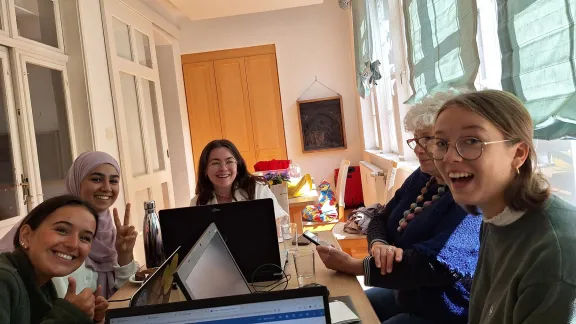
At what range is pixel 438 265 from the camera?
58.7 inches

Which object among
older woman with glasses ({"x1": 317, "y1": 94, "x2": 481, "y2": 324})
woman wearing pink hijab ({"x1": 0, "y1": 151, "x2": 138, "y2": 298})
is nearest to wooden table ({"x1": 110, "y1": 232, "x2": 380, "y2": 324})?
older woman with glasses ({"x1": 317, "y1": 94, "x2": 481, "y2": 324})

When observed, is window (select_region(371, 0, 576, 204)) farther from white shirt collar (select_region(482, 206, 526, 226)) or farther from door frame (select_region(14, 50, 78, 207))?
door frame (select_region(14, 50, 78, 207))

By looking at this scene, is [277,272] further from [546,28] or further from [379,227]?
[546,28]

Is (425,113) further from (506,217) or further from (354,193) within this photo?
(354,193)

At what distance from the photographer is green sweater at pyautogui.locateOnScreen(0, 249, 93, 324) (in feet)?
3.61

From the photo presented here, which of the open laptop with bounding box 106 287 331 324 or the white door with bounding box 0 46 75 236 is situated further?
the white door with bounding box 0 46 75 236

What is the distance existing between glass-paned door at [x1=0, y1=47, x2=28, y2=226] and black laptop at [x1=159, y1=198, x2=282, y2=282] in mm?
1900

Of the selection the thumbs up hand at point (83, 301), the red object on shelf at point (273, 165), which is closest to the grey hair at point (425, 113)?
the thumbs up hand at point (83, 301)

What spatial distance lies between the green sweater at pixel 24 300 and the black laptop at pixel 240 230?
0.47 meters

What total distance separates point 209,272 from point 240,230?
469 millimetres

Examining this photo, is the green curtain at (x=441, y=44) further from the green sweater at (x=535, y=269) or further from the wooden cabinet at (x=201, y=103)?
the wooden cabinet at (x=201, y=103)

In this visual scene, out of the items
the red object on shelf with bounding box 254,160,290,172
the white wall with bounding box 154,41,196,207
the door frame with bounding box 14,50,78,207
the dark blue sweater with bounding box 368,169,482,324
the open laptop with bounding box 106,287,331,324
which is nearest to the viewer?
the open laptop with bounding box 106,287,331,324

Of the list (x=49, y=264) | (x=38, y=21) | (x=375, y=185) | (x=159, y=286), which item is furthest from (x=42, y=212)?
(x=375, y=185)

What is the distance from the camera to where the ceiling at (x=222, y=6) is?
5.23 metres
